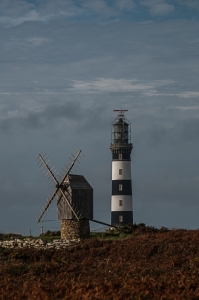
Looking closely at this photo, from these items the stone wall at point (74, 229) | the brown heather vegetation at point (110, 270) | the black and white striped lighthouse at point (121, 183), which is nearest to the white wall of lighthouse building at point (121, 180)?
the black and white striped lighthouse at point (121, 183)

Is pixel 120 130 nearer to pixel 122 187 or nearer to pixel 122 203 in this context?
pixel 122 187

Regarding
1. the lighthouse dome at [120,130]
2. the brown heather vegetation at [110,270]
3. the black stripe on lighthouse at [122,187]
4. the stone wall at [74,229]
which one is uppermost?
the lighthouse dome at [120,130]

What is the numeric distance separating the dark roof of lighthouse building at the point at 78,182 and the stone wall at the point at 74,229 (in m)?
2.41

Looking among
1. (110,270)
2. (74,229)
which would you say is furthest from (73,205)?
(110,270)

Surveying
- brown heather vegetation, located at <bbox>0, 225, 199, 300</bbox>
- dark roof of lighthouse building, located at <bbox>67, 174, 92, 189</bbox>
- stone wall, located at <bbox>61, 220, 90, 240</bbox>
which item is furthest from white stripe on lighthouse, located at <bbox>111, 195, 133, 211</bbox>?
brown heather vegetation, located at <bbox>0, 225, 199, 300</bbox>

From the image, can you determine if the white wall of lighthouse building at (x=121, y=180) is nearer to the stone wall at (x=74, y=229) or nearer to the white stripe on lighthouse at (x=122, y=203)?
the white stripe on lighthouse at (x=122, y=203)

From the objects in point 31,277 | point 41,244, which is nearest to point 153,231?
point 41,244

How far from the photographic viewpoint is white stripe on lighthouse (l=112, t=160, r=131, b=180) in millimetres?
59219

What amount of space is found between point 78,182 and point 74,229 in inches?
132

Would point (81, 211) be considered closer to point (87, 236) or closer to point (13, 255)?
point (87, 236)

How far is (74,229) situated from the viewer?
4044cm

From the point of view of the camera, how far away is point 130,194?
5888cm

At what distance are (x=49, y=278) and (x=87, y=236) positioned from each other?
749 inches

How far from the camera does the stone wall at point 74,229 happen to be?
40.2 metres
